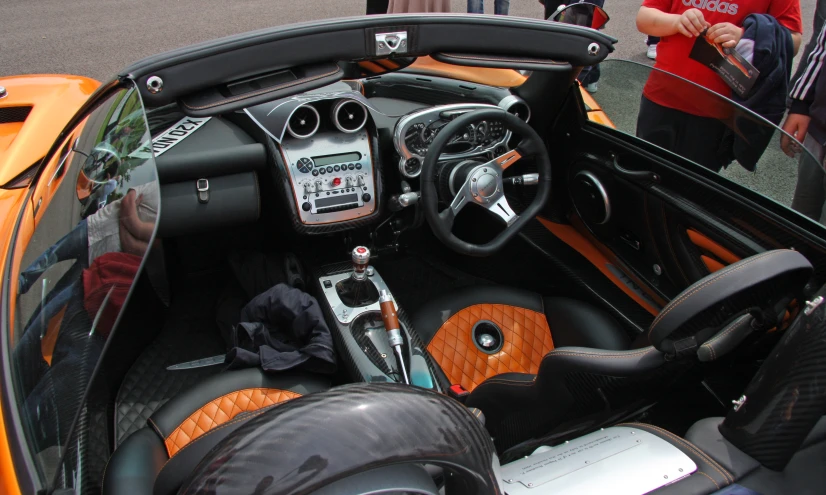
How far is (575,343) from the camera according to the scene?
2.32 m

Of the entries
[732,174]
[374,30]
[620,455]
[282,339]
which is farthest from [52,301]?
[732,174]

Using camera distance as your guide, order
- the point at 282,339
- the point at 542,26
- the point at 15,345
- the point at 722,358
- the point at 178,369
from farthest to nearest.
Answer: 1. the point at 178,369
2. the point at 282,339
3. the point at 542,26
4. the point at 722,358
5. the point at 15,345

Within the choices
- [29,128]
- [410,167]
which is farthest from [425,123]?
[29,128]

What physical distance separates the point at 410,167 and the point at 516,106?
0.53m

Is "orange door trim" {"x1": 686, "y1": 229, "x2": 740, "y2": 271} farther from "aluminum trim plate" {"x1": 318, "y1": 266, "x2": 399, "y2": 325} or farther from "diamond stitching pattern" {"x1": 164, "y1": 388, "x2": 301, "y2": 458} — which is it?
"diamond stitching pattern" {"x1": 164, "y1": 388, "x2": 301, "y2": 458}

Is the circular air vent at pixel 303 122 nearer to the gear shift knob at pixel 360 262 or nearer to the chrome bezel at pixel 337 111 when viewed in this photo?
the chrome bezel at pixel 337 111

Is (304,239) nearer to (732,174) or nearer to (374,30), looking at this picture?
(374,30)

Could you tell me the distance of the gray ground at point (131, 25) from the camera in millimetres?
5648

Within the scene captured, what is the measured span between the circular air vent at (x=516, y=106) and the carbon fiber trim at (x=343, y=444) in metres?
1.78

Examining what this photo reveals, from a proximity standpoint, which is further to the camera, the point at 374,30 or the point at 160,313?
the point at 160,313

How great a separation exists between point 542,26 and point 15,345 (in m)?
1.72

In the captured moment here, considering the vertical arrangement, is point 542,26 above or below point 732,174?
above

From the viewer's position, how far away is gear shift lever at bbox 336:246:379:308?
229cm

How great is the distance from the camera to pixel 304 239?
112 inches
